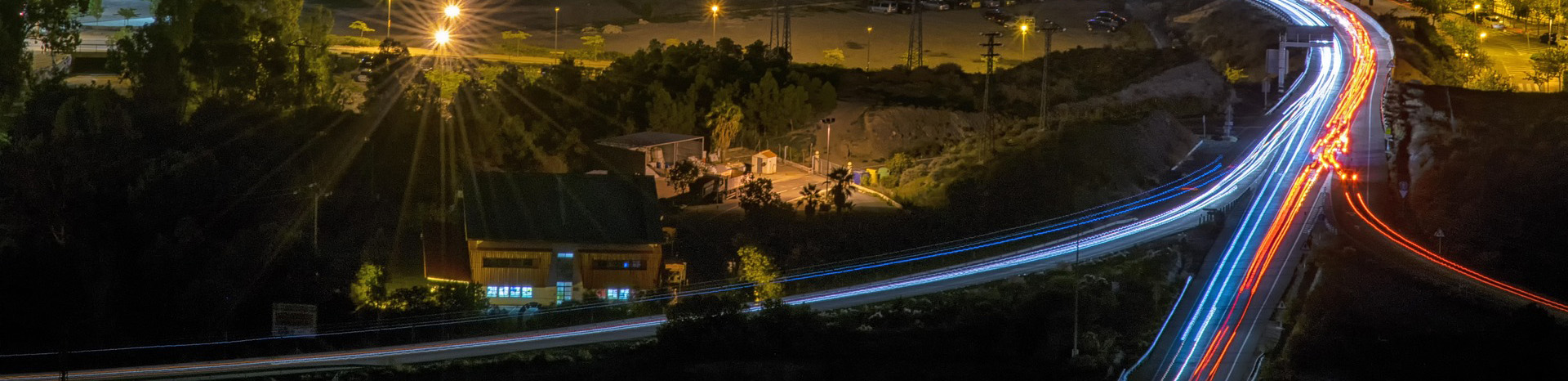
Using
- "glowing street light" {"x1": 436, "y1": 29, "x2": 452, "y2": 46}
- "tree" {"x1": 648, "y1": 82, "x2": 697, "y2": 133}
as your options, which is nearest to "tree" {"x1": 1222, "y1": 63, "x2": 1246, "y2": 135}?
"tree" {"x1": 648, "y1": 82, "x2": 697, "y2": 133}

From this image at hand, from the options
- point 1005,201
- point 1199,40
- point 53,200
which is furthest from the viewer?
point 1199,40

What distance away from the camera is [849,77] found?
163ft

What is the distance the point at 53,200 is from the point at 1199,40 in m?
46.7

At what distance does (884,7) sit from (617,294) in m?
43.2

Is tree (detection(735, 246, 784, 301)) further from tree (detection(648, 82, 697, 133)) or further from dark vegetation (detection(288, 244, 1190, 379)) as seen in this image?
tree (detection(648, 82, 697, 133))

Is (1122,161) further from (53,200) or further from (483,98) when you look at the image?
(53,200)

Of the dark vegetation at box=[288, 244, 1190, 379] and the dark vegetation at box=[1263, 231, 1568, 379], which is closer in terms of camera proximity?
the dark vegetation at box=[288, 244, 1190, 379]

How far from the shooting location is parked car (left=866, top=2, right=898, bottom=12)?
71.1 metres

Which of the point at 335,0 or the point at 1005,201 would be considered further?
the point at 335,0

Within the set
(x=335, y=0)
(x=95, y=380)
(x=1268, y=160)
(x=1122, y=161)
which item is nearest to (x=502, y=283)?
(x=95, y=380)

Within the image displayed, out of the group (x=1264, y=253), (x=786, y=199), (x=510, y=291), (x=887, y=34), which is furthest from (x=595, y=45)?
(x=1264, y=253)

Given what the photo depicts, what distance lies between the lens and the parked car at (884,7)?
71125mm

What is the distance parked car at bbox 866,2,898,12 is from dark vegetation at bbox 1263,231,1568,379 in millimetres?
39824

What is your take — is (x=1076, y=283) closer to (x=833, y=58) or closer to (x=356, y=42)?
(x=833, y=58)
